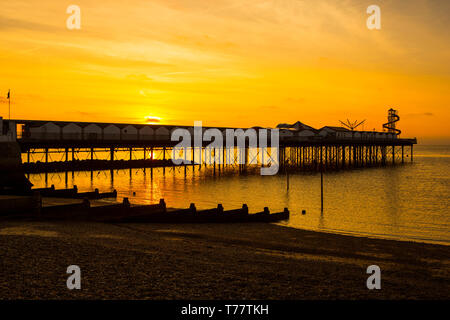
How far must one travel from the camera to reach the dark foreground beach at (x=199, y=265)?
8844 millimetres

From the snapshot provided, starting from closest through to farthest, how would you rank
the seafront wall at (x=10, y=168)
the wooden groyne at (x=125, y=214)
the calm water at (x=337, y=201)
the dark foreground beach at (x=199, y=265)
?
1. the dark foreground beach at (x=199, y=265)
2. the wooden groyne at (x=125, y=214)
3. the calm water at (x=337, y=201)
4. the seafront wall at (x=10, y=168)

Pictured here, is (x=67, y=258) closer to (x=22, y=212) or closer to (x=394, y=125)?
(x=22, y=212)

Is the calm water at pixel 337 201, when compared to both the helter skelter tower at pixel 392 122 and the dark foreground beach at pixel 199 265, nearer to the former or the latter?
the dark foreground beach at pixel 199 265

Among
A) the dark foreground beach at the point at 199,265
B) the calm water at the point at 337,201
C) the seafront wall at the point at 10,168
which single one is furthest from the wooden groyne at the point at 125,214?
the seafront wall at the point at 10,168

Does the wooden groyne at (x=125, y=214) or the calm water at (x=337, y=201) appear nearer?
the wooden groyne at (x=125, y=214)

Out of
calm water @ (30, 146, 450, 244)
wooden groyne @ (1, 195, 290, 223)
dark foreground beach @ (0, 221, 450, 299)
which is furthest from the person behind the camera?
calm water @ (30, 146, 450, 244)

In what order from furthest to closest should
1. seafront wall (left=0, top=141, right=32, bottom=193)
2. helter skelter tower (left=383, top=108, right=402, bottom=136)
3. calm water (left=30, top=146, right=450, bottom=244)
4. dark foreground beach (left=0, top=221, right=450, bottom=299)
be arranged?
helter skelter tower (left=383, top=108, right=402, bottom=136), seafront wall (left=0, top=141, right=32, bottom=193), calm water (left=30, top=146, right=450, bottom=244), dark foreground beach (left=0, top=221, right=450, bottom=299)

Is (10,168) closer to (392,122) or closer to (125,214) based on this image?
(125,214)

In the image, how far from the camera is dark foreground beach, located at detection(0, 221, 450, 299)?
884cm

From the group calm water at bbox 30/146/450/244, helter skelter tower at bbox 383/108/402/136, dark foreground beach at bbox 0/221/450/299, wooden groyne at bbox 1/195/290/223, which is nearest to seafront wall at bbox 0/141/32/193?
calm water at bbox 30/146/450/244

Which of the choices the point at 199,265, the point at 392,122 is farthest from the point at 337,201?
the point at 392,122

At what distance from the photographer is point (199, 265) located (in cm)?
1126

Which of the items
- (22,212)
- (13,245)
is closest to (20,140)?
(22,212)

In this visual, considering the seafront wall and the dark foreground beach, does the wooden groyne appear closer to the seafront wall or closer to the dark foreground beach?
the dark foreground beach
